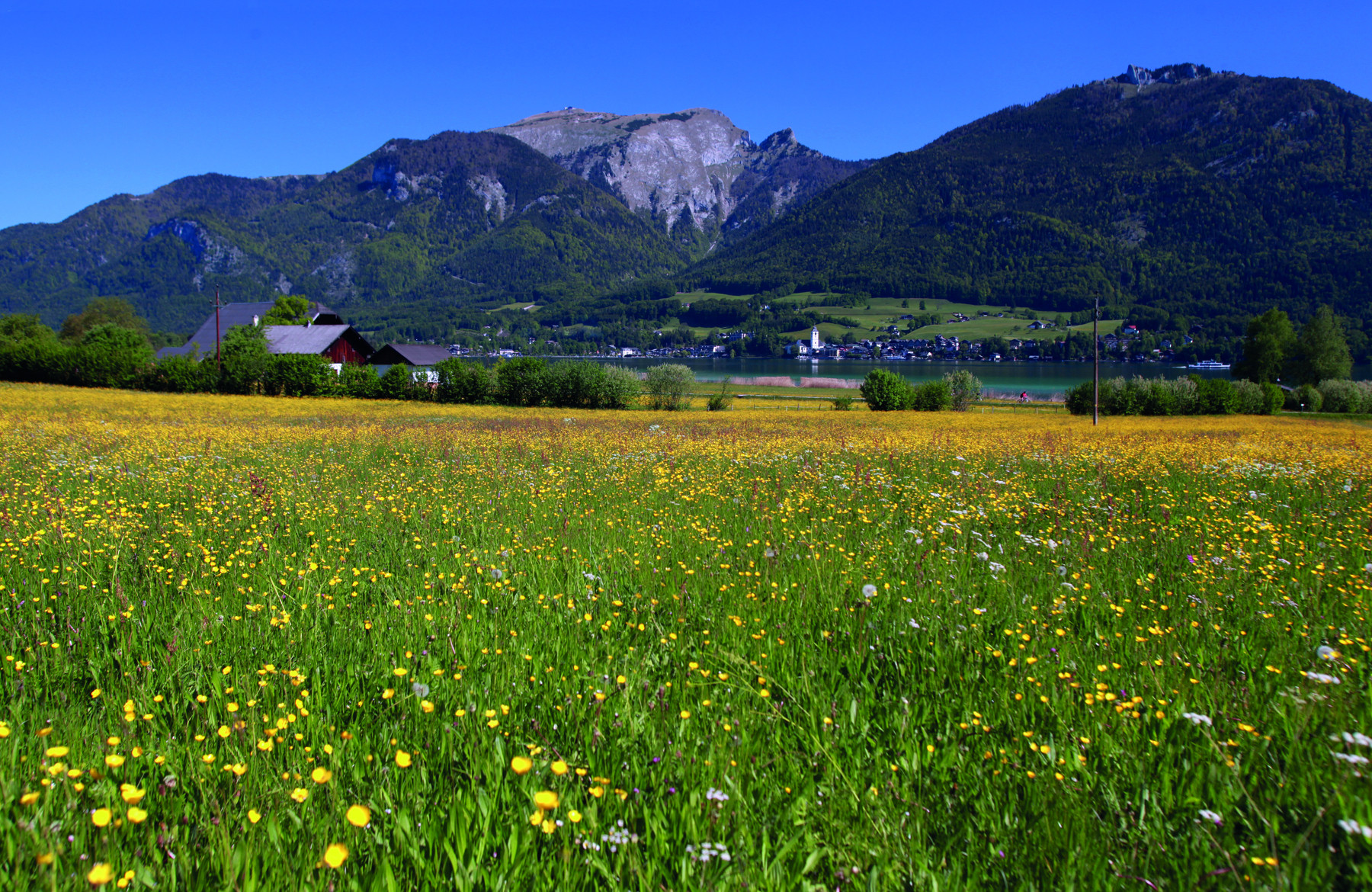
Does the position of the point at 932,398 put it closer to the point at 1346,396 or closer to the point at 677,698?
the point at 1346,396

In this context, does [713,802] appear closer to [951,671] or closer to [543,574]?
[951,671]

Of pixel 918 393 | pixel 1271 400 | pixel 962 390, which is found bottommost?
pixel 1271 400

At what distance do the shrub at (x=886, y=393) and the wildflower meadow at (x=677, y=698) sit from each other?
50.3 metres

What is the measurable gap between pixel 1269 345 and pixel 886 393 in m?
68.4

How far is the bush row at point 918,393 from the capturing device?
57.1 metres

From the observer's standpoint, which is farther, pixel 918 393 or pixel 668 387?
pixel 918 393

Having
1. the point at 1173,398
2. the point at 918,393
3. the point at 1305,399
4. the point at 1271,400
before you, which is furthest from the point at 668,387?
the point at 1305,399

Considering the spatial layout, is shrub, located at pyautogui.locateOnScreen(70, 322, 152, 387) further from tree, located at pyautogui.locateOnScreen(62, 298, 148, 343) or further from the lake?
the lake

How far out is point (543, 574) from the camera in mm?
5273

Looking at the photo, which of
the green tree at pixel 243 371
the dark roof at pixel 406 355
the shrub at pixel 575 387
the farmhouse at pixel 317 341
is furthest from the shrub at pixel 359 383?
the dark roof at pixel 406 355

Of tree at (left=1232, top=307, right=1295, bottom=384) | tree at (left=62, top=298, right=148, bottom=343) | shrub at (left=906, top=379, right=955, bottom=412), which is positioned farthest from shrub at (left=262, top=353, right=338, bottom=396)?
tree at (left=1232, top=307, right=1295, bottom=384)

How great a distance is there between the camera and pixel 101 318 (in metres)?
101

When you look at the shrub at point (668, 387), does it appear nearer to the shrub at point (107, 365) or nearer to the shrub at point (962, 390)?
the shrub at point (962, 390)

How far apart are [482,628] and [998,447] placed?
1627cm
